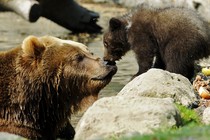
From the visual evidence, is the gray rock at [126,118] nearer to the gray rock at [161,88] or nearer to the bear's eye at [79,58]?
the bear's eye at [79,58]

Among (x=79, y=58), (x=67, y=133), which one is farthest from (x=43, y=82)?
(x=67, y=133)

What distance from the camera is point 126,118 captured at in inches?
268

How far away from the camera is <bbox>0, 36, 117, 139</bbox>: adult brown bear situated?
7.20 m

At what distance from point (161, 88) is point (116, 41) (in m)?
5.65

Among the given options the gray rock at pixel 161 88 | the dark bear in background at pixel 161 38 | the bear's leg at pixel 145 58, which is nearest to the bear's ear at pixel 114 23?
the dark bear in background at pixel 161 38

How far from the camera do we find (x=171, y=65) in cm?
1198

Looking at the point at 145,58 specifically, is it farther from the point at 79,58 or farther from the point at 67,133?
the point at 79,58

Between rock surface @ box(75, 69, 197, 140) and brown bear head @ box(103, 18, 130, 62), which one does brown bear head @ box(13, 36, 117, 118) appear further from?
brown bear head @ box(103, 18, 130, 62)

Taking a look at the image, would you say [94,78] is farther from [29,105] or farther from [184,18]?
[184,18]

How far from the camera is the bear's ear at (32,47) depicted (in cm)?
718

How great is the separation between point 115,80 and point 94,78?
5262 millimetres

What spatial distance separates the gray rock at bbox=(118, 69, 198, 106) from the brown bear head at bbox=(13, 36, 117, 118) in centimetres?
109

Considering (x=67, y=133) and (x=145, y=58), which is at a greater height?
(x=67, y=133)

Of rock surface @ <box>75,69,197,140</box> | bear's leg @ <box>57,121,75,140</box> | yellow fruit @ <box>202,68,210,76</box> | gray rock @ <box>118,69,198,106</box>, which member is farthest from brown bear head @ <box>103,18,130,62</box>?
rock surface @ <box>75,69,197,140</box>
